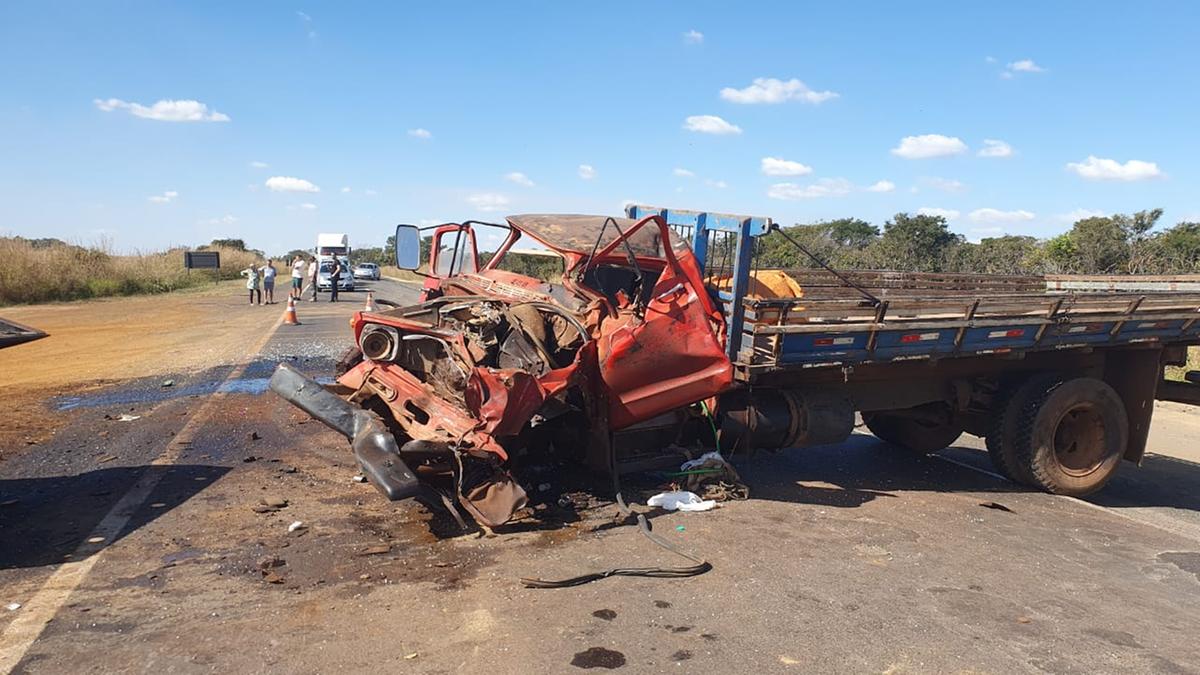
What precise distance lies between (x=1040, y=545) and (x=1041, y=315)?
6.87 ft

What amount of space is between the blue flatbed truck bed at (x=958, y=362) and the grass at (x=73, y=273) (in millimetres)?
28425

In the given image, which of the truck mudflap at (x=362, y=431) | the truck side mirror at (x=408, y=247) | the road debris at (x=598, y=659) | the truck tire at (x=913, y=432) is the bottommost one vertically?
the road debris at (x=598, y=659)

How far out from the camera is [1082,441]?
712 cm

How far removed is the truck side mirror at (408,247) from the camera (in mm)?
7234

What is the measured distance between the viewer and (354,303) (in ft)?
94.6

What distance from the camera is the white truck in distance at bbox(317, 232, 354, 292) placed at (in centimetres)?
3484

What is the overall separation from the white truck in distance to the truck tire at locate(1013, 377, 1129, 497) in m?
26.8

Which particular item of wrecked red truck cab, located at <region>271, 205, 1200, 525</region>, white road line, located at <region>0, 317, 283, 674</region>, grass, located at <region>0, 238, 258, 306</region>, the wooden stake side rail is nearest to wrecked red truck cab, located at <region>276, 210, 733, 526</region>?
wrecked red truck cab, located at <region>271, 205, 1200, 525</region>

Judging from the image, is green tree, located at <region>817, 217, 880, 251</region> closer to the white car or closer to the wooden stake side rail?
the white car

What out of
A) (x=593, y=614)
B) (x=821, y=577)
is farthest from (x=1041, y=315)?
(x=593, y=614)

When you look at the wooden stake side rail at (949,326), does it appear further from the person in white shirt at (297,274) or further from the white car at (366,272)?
the white car at (366,272)

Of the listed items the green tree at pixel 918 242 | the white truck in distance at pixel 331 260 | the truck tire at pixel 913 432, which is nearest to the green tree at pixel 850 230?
the green tree at pixel 918 242

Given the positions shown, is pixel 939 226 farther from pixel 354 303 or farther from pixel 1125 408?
pixel 1125 408

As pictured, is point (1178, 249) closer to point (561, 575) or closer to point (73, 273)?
point (561, 575)
